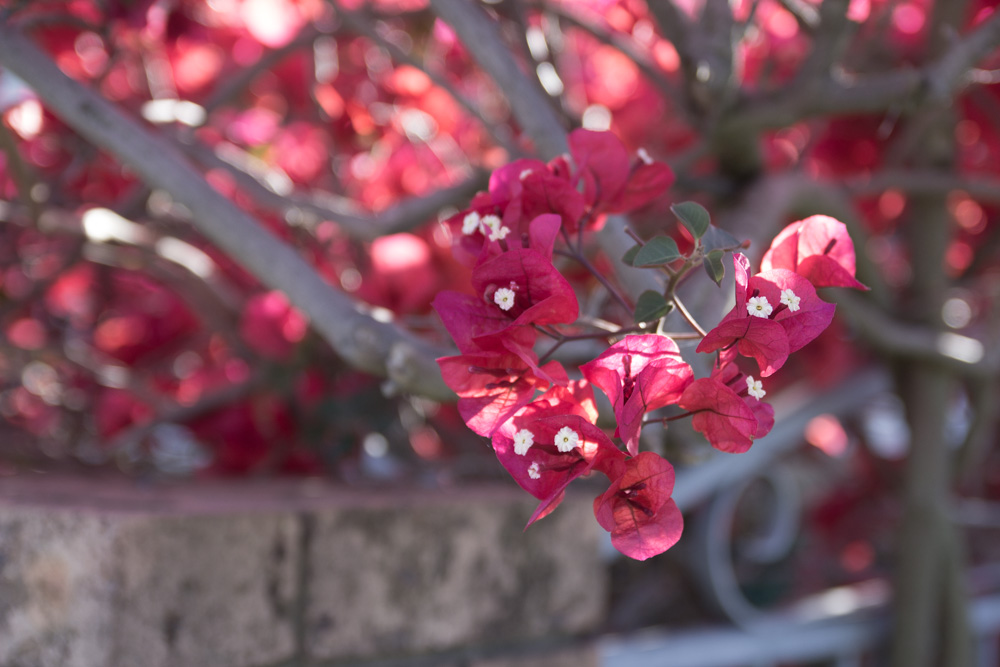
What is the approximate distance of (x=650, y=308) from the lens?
419 mm

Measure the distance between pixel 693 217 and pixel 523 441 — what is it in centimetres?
15

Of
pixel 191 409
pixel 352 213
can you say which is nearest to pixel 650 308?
pixel 352 213

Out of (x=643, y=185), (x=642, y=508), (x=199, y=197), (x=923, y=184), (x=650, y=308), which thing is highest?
(x=923, y=184)

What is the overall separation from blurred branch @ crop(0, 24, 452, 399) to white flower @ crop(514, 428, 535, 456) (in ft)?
0.81

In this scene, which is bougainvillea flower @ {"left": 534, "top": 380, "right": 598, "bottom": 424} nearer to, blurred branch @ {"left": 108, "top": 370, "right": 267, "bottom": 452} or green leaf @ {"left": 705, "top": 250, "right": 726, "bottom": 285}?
green leaf @ {"left": 705, "top": 250, "right": 726, "bottom": 285}

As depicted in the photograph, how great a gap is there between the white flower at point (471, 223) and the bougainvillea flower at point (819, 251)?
175 millimetres

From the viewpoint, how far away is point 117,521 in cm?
74

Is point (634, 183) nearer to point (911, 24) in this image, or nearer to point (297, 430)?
point (297, 430)

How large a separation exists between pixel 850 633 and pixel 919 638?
106 mm

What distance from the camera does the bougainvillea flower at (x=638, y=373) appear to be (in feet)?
1.25

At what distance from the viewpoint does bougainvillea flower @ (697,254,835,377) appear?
14.7 inches

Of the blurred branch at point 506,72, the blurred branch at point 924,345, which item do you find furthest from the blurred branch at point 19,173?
the blurred branch at point 924,345

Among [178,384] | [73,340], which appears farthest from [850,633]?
[73,340]

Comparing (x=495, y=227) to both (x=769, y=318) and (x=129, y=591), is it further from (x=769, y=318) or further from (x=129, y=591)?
(x=129, y=591)
